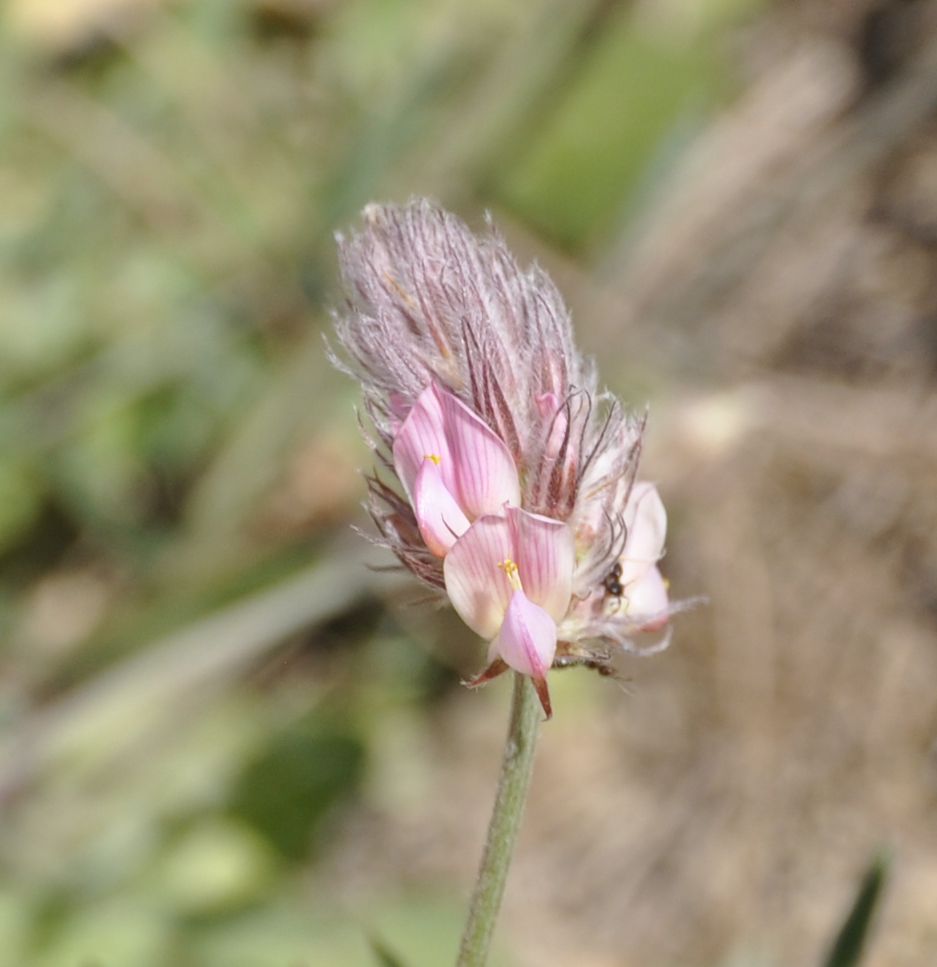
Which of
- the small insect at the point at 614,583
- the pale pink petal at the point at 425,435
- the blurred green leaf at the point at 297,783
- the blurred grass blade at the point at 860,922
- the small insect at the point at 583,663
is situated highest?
the blurred green leaf at the point at 297,783

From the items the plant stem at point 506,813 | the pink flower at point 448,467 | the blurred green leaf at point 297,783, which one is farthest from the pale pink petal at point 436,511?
the blurred green leaf at point 297,783

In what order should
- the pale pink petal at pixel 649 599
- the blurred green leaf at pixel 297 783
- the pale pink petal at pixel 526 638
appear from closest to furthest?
the pale pink petal at pixel 526 638, the pale pink petal at pixel 649 599, the blurred green leaf at pixel 297 783

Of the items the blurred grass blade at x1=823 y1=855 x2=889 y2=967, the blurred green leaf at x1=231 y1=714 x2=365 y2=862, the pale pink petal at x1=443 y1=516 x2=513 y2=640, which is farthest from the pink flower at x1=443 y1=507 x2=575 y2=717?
→ the blurred green leaf at x1=231 y1=714 x2=365 y2=862

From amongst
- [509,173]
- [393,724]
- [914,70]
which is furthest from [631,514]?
[914,70]

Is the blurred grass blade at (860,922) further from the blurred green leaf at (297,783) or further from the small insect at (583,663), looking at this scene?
the blurred green leaf at (297,783)

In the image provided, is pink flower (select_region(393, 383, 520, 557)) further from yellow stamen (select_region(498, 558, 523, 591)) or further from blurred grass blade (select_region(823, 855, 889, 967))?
blurred grass blade (select_region(823, 855, 889, 967))

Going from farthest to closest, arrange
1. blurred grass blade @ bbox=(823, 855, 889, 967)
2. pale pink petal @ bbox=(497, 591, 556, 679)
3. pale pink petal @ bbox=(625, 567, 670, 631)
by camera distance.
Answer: blurred grass blade @ bbox=(823, 855, 889, 967)
pale pink petal @ bbox=(625, 567, 670, 631)
pale pink petal @ bbox=(497, 591, 556, 679)

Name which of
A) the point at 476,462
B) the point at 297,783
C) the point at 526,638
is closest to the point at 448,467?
the point at 476,462
